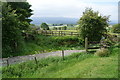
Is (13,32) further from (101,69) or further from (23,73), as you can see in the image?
(101,69)

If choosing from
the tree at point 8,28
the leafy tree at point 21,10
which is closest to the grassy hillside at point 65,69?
the tree at point 8,28

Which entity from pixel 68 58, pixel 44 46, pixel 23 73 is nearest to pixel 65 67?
pixel 68 58

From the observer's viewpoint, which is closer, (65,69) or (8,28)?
(65,69)

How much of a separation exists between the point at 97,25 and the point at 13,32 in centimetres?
894

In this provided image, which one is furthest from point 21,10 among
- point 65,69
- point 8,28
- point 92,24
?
point 65,69

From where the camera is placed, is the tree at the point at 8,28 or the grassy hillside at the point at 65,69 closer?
the grassy hillside at the point at 65,69

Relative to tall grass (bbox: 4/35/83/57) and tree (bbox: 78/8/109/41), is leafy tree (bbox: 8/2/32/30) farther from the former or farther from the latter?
tree (bbox: 78/8/109/41)

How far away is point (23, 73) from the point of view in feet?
30.1

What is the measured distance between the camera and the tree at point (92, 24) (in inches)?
654

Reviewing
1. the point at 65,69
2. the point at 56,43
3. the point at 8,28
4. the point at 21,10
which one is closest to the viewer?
the point at 65,69

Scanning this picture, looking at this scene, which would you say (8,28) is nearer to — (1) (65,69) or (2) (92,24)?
A: (1) (65,69)

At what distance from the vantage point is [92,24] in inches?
652

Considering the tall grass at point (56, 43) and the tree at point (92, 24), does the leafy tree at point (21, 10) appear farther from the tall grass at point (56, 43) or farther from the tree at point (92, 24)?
the tree at point (92, 24)

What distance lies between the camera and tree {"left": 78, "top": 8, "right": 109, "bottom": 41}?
1661 centimetres
